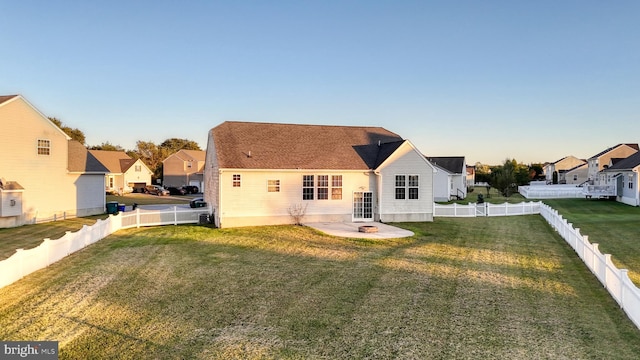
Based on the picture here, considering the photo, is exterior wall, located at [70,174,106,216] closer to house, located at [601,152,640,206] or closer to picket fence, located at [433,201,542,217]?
picket fence, located at [433,201,542,217]

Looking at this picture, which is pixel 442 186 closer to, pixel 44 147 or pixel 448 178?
pixel 448 178

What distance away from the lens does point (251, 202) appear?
74.2 ft

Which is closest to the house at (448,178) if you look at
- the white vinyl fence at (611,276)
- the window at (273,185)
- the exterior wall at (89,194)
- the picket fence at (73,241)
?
the window at (273,185)

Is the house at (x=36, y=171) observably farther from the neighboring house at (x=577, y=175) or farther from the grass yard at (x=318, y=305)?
the neighboring house at (x=577, y=175)

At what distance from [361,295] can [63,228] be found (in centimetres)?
2007

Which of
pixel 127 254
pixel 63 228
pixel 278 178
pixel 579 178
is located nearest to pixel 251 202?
pixel 278 178

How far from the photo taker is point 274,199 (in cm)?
2311

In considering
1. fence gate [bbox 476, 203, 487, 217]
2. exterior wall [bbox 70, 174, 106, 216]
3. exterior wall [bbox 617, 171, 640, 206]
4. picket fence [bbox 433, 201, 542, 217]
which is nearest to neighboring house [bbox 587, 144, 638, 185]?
exterior wall [bbox 617, 171, 640, 206]

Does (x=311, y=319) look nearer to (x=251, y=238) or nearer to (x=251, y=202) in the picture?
(x=251, y=238)

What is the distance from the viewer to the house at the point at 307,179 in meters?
22.5

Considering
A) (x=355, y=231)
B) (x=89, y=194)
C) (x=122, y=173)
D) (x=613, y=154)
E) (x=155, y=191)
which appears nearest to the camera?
(x=355, y=231)

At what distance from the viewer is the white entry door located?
24.8 meters

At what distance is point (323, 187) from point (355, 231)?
444 centimetres

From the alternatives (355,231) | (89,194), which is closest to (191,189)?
(89,194)
